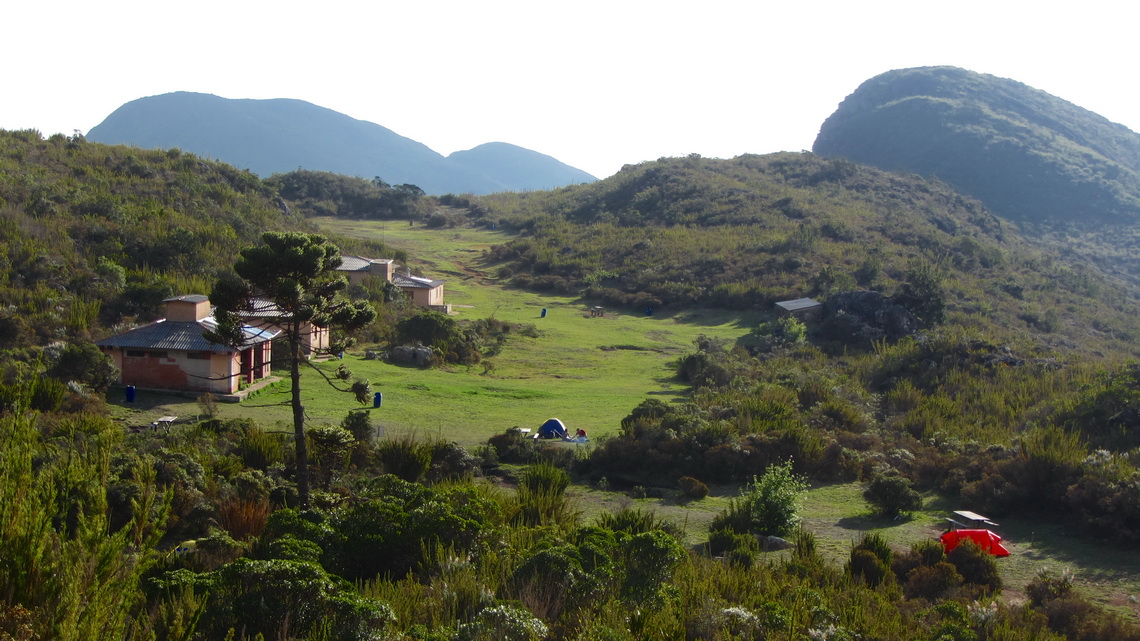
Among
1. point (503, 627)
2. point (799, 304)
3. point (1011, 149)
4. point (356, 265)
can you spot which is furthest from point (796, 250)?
point (1011, 149)

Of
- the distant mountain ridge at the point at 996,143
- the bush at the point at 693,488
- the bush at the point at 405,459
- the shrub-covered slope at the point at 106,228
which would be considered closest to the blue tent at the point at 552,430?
the bush at the point at 405,459

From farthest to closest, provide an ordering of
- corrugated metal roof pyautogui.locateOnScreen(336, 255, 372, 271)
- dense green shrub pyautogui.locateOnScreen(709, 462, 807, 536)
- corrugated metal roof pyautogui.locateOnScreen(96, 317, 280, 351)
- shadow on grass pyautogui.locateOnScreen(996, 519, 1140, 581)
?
corrugated metal roof pyautogui.locateOnScreen(336, 255, 372, 271), corrugated metal roof pyautogui.locateOnScreen(96, 317, 280, 351), dense green shrub pyautogui.locateOnScreen(709, 462, 807, 536), shadow on grass pyautogui.locateOnScreen(996, 519, 1140, 581)

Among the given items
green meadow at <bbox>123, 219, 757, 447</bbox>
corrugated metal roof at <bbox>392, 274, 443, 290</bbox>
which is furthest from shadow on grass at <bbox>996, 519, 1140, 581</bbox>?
corrugated metal roof at <bbox>392, 274, 443, 290</bbox>

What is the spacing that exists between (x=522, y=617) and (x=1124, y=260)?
7622 centimetres

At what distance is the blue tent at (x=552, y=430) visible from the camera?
17.0 meters

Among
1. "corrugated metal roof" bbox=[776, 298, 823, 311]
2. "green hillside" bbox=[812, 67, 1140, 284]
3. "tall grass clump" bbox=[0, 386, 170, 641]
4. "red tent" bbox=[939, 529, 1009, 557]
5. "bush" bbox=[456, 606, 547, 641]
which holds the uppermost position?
"green hillside" bbox=[812, 67, 1140, 284]

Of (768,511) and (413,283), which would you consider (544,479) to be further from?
(413,283)

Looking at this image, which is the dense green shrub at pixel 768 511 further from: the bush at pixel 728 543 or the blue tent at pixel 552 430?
the blue tent at pixel 552 430

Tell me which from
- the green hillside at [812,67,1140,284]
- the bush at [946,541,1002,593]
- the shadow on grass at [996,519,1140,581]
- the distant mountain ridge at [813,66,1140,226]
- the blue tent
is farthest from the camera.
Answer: the distant mountain ridge at [813,66,1140,226]

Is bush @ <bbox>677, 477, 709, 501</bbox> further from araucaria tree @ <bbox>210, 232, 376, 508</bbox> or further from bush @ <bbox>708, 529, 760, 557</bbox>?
araucaria tree @ <bbox>210, 232, 376, 508</bbox>

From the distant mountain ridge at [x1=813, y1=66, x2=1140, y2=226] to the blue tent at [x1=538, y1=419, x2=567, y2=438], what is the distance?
73498 millimetres

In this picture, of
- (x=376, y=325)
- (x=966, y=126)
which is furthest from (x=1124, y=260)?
(x=376, y=325)

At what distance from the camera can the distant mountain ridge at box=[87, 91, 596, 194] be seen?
508ft

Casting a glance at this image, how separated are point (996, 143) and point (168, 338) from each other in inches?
3510
